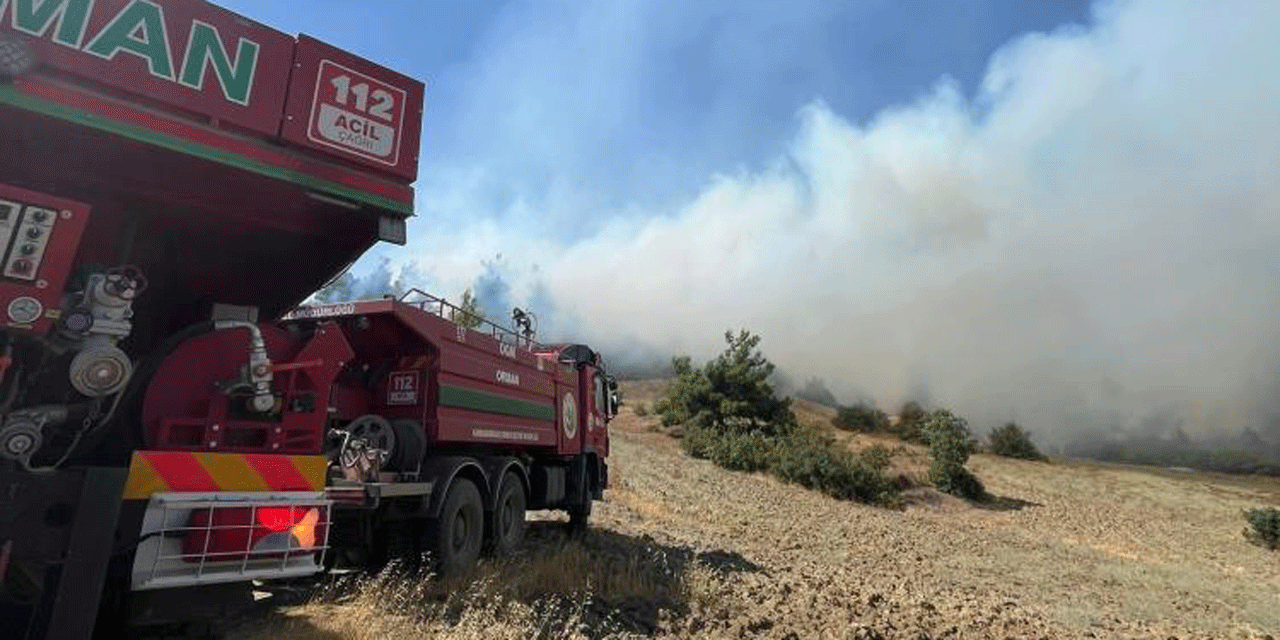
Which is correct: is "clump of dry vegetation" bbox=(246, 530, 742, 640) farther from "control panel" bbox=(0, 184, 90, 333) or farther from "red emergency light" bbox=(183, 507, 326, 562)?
"control panel" bbox=(0, 184, 90, 333)

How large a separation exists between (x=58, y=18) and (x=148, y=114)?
1.77 feet

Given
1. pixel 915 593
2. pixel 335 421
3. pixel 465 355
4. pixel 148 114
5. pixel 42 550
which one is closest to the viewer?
pixel 42 550

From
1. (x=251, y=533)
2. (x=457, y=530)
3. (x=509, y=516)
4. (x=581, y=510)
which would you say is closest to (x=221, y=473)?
(x=251, y=533)

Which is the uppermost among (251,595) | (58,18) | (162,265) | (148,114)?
(58,18)

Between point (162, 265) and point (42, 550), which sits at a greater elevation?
point (162, 265)

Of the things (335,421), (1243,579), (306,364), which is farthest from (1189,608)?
(306,364)

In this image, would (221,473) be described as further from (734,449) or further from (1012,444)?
(1012,444)

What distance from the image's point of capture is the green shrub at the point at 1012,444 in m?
58.3

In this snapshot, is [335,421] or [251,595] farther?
[335,421]

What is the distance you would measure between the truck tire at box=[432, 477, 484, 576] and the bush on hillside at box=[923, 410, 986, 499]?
34783 mm

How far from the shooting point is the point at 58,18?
3.88 m

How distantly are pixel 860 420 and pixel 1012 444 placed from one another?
12.9 metres

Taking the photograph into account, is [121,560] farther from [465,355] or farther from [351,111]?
[465,355]

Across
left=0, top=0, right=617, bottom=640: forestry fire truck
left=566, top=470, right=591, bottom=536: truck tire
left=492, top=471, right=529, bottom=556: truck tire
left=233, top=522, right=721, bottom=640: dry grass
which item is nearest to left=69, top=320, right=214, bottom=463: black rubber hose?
left=0, top=0, right=617, bottom=640: forestry fire truck
